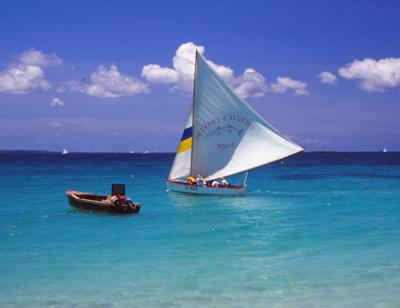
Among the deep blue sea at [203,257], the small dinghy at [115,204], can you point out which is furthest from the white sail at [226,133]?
the small dinghy at [115,204]

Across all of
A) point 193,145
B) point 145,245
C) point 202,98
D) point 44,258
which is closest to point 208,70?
point 202,98

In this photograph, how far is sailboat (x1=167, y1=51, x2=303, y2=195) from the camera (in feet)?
136

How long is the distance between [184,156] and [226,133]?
12.6 feet

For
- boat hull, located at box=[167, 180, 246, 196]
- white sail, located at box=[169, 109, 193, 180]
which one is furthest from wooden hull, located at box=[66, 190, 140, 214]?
white sail, located at box=[169, 109, 193, 180]

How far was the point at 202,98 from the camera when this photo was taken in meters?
41.6

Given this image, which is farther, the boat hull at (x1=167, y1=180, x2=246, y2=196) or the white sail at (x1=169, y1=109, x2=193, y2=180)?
the white sail at (x1=169, y1=109, x2=193, y2=180)

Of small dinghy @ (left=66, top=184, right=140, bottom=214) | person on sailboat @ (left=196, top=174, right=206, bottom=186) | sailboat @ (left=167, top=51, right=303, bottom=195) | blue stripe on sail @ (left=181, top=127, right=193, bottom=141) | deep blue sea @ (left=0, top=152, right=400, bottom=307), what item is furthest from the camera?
Answer: blue stripe on sail @ (left=181, top=127, right=193, bottom=141)

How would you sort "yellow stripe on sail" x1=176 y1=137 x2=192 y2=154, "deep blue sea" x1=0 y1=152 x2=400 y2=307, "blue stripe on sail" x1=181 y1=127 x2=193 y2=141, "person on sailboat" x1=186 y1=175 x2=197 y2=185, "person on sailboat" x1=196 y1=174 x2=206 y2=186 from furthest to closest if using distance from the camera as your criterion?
"yellow stripe on sail" x1=176 y1=137 x2=192 y2=154
"blue stripe on sail" x1=181 y1=127 x2=193 y2=141
"person on sailboat" x1=186 y1=175 x2=197 y2=185
"person on sailboat" x1=196 y1=174 x2=206 y2=186
"deep blue sea" x1=0 y1=152 x2=400 y2=307

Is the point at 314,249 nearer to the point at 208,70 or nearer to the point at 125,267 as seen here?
the point at 125,267

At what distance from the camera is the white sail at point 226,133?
4131 cm

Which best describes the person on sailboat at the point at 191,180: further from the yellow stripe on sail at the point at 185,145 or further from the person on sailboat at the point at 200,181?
the yellow stripe on sail at the point at 185,145

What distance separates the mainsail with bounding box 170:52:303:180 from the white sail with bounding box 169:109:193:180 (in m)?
0.09

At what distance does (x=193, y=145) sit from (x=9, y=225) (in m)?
17.6

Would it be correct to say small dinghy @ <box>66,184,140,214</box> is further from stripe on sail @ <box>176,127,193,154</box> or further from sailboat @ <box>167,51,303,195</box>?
stripe on sail @ <box>176,127,193,154</box>
